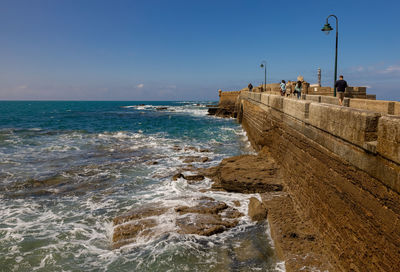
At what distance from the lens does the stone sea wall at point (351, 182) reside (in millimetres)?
3635

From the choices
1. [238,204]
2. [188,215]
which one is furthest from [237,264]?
[238,204]

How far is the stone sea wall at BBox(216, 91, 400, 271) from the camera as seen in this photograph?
3.63 m

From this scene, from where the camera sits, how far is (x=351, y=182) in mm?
4613

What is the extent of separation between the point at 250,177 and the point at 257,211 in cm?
212

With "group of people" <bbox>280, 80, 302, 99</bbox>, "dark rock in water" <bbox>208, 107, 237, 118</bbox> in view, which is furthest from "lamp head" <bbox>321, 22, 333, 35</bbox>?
"dark rock in water" <bbox>208, 107, 237, 118</bbox>

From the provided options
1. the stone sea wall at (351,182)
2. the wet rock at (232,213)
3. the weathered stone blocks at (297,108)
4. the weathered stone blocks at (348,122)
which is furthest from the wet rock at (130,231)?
the weathered stone blocks at (297,108)

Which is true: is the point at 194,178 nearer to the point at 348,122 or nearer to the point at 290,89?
the point at 348,122

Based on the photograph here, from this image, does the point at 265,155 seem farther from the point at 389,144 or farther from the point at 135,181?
the point at 389,144

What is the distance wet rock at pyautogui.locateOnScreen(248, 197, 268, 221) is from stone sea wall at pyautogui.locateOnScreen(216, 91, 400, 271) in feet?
2.90

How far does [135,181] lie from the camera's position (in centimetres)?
1093

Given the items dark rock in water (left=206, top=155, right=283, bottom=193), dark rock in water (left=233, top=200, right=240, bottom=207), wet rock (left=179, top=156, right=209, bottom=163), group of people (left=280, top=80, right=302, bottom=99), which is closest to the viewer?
dark rock in water (left=233, top=200, right=240, bottom=207)

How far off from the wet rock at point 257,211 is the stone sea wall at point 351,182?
88 cm

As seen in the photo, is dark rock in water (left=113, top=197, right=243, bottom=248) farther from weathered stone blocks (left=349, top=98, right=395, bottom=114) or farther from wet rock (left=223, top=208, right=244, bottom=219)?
weathered stone blocks (left=349, top=98, right=395, bottom=114)

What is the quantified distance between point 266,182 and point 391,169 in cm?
A: 514
